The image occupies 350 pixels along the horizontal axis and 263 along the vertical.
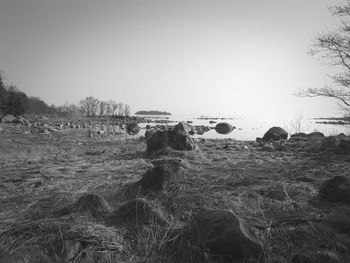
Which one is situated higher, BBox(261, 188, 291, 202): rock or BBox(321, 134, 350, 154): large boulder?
BBox(321, 134, 350, 154): large boulder

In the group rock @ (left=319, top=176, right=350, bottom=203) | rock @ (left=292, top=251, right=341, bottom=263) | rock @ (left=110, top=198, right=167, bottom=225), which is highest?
rock @ (left=319, top=176, right=350, bottom=203)

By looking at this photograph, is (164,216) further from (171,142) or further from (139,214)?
(171,142)

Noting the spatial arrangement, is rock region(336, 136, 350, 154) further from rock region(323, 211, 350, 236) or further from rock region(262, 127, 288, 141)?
rock region(262, 127, 288, 141)

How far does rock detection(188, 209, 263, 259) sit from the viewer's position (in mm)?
Answer: 2055

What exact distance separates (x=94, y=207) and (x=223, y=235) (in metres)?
1.31

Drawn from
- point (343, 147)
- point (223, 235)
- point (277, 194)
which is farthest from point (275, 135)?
point (223, 235)

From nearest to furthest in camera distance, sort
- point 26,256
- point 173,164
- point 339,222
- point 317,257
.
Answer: point 26,256, point 317,257, point 339,222, point 173,164

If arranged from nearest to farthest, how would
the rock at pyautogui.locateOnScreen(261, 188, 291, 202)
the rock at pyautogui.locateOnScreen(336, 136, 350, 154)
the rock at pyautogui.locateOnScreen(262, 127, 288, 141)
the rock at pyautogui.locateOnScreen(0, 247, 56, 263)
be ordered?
the rock at pyautogui.locateOnScreen(0, 247, 56, 263), the rock at pyautogui.locateOnScreen(261, 188, 291, 202), the rock at pyautogui.locateOnScreen(336, 136, 350, 154), the rock at pyautogui.locateOnScreen(262, 127, 288, 141)

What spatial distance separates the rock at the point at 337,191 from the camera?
3.24 m

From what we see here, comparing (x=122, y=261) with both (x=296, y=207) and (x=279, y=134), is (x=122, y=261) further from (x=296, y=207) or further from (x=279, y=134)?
(x=279, y=134)

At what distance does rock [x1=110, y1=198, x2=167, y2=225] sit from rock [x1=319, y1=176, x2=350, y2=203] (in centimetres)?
210

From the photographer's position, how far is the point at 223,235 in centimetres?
212

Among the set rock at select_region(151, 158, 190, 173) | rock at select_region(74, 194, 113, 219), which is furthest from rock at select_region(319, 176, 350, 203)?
rock at select_region(74, 194, 113, 219)

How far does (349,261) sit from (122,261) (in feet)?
5.30
